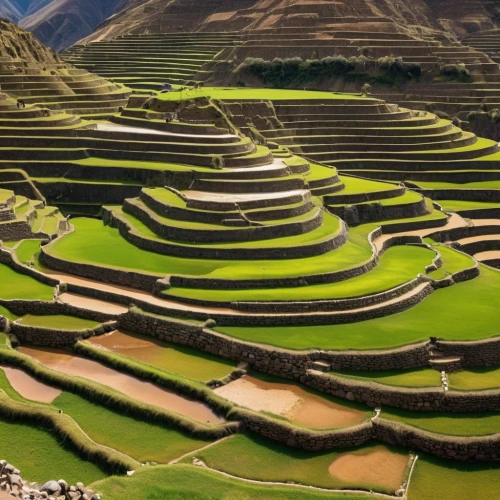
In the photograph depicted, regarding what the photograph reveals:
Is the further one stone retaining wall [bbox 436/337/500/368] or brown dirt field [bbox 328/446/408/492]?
stone retaining wall [bbox 436/337/500/368]

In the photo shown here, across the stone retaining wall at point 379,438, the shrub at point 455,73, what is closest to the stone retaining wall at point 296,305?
the stone retaining wall at point 379,438

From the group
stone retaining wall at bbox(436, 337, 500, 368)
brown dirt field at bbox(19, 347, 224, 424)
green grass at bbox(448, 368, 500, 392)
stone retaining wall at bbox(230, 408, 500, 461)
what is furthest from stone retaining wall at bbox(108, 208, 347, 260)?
stone retaining wall at bbox(230, 408, 500, 461)

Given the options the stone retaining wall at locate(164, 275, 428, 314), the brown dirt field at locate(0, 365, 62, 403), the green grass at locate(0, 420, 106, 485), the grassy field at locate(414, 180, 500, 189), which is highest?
the stone retaining wall at locate(164, 275, 428, 314)

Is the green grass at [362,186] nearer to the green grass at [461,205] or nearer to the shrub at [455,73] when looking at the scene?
the green grass at [461,205]

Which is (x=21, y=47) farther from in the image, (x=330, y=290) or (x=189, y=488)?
(x=189, y=488)

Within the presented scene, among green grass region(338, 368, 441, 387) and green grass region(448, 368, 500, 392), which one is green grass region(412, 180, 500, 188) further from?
green grass region(338, 368, 441, 387)

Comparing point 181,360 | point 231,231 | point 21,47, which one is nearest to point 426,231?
point 231,231
